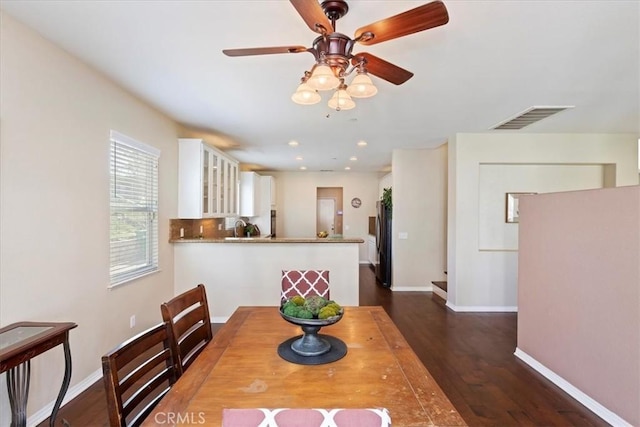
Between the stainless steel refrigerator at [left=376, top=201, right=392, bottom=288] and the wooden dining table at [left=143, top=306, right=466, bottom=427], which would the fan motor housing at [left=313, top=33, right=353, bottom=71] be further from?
the stainless steel refrigerator at [left=376, top=201, right=392, bottom=288]

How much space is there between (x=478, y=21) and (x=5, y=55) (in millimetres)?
2867

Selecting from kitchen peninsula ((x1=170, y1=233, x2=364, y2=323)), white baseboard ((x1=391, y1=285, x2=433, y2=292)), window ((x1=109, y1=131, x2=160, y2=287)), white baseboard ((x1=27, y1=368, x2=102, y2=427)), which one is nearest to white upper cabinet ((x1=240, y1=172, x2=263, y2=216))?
kitchen peninsula ((x1=170, y1=233, x2=364, y2=323))

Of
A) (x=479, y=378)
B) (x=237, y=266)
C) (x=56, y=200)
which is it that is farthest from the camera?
(x=237, y=266)

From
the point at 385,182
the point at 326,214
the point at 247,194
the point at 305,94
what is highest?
the point at 385,182

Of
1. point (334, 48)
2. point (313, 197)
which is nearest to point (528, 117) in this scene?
point (334, 48)

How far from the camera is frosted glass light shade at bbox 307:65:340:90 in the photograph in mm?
1544

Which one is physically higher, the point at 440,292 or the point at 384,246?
the point at 384,246

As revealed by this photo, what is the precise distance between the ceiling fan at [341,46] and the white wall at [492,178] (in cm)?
319

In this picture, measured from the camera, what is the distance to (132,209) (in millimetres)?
3195

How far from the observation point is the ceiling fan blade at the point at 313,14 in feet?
4.22

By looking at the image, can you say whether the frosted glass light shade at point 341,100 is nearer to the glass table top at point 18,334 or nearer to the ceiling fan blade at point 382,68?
the ceiling fan blade at point 382,68

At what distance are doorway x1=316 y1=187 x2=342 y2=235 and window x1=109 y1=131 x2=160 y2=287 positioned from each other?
5685 millimetres

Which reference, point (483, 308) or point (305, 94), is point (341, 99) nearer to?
point (305, 94)

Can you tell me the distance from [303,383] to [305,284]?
4.37 ft
